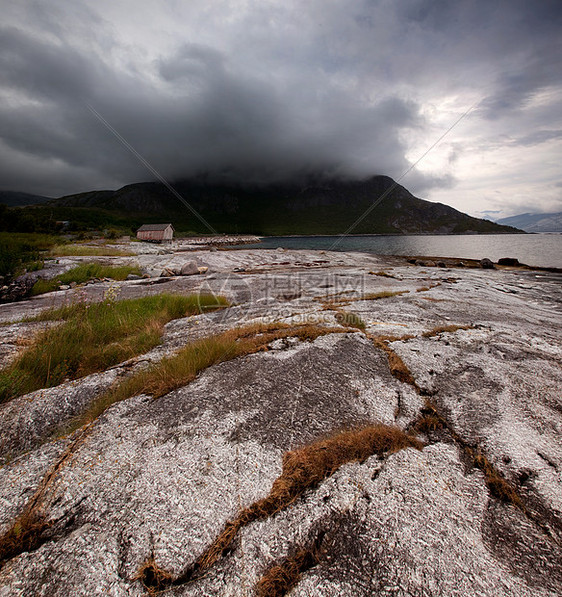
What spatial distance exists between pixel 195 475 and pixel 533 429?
3698 mm

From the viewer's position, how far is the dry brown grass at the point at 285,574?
5.37 feet

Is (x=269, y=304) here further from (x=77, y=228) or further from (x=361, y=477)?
(x=77, y=228)

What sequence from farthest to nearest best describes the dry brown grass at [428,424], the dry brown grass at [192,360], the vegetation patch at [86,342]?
1. the vegetation patch at [86,342]
2. the dry brown grass at [192,360]
3. the dry brown grass at [428,424]

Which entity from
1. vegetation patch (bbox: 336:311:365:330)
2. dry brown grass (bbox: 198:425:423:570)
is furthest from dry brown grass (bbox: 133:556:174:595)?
vegetation patch (bbox: 336:311:365:330)

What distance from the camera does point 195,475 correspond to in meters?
2.38

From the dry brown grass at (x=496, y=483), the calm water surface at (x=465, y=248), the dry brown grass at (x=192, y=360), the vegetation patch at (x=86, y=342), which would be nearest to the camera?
the dry brown grass at (x=496, y=483)

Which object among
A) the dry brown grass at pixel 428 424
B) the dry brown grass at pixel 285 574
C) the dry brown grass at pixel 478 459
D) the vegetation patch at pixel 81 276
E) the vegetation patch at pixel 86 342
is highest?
the dry brown grass at pixel 478 459

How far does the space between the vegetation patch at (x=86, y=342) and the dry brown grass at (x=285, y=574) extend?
14.1ft

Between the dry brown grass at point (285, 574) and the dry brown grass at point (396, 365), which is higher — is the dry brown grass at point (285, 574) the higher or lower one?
the lower one

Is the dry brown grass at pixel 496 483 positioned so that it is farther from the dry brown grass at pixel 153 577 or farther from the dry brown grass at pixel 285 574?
the dry brown grass at pixel 153 577

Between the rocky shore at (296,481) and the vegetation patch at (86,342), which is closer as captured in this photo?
the rocky shore at (296,481)

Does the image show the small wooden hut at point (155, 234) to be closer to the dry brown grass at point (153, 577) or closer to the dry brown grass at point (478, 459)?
the dry brown grass at point (478, 459)

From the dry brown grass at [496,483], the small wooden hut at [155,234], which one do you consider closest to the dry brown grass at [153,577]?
the dry brown grass at [496,483]

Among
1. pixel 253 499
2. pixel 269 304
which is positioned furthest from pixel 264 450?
pixel 269 304
